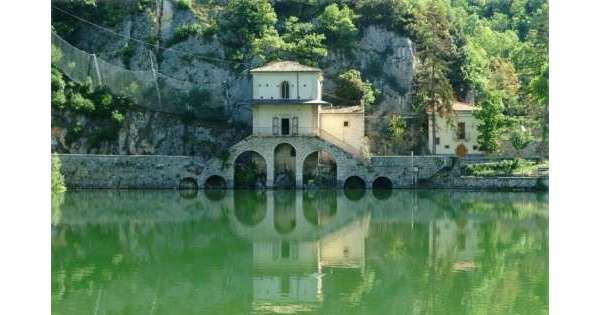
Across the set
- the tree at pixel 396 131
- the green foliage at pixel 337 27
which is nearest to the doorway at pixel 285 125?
the tree at pixel 396 131

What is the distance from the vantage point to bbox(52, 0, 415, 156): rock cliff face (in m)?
57.7

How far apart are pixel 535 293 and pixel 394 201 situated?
24123 millimetres

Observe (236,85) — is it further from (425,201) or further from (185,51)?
(425,201)

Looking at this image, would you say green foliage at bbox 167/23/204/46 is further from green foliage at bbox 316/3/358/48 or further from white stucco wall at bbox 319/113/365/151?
white stucco wall at bbox 319/113/365/151

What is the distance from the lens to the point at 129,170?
2092 inches

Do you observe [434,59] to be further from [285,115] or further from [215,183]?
[215,183]

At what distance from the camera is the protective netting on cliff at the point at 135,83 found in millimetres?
57938

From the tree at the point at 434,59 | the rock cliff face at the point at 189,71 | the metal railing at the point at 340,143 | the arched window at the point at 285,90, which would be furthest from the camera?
the rock cliff face at the point at 189,71

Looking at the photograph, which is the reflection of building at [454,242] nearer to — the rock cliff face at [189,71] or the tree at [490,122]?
the tree at [490,122]

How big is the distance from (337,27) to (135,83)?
1315 centimetres

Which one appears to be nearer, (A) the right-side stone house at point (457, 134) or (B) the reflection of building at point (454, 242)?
(B) the reflection of building at point (454, 242)

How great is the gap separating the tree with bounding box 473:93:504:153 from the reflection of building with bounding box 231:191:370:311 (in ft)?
47.4

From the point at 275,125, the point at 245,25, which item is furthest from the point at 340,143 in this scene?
the point at 245,25

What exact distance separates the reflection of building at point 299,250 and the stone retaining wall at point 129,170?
1011cm
